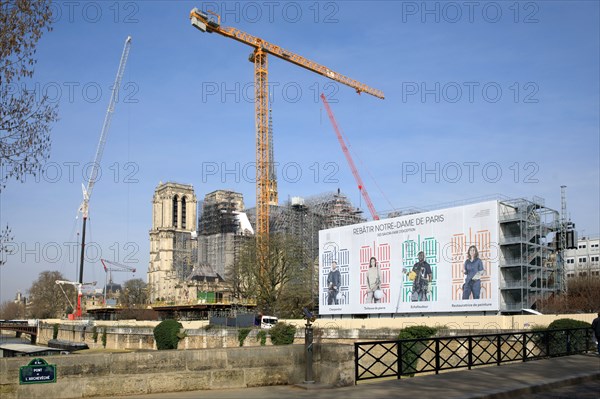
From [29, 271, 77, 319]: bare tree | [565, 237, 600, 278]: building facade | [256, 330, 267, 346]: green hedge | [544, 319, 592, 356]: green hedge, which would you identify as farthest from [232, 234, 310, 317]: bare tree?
[29, 271, 77, 319]: bare tree

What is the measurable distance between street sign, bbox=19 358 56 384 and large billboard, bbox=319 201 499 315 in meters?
54.8

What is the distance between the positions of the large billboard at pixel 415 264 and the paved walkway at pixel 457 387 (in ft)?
A: 143

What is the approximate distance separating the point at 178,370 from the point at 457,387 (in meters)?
7.07

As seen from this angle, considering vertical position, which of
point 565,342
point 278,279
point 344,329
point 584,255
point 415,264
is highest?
point 584,255

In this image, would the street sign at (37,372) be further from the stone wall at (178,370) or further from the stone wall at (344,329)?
the stone wall at (344,329)

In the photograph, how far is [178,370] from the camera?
1477 centimetres

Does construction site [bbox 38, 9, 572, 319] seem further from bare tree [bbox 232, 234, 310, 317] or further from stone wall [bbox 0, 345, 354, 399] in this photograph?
stone wall [bbox 0, 345, 354, 399]

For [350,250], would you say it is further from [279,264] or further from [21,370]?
[21,370]

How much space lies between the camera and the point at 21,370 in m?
13.0

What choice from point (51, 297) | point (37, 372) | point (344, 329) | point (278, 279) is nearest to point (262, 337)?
point (344, 329)

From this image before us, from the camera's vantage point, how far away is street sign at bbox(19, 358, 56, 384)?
13055 mm

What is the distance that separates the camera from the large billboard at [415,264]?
63.7 m

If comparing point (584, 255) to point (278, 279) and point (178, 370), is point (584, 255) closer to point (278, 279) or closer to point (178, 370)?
point (278, 279)

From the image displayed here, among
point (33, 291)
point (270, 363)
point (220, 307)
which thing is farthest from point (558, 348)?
point (33, 291)
